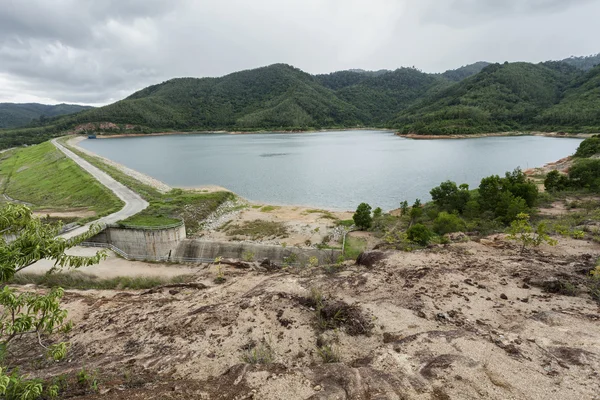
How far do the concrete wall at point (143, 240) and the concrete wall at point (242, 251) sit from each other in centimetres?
98

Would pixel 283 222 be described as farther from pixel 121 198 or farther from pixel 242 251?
pixel 121 198

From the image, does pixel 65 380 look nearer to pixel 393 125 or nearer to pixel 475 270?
pixel 475 270

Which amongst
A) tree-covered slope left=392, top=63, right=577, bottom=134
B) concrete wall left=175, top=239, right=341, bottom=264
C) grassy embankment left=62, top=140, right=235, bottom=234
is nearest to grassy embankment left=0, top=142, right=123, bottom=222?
grassy embankment left=62, top=140, right=235, bottom=234

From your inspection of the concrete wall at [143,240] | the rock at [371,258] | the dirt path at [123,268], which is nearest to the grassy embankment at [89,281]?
the dirt path at [123,268]

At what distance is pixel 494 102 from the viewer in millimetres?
142875

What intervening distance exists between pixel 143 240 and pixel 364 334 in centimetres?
2195

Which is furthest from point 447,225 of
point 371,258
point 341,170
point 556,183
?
point 341,170

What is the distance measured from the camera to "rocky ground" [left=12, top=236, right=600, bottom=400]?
761 cm

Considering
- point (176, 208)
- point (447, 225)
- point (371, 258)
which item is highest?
point (371, 258)

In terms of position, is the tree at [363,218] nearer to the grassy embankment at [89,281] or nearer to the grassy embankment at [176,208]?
the grassy embankment at [89,281]

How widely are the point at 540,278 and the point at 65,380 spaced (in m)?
17.5

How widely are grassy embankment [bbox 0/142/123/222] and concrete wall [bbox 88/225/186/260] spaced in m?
3.50

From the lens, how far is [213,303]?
45.6 feet

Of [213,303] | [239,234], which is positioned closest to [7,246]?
[213,303]
